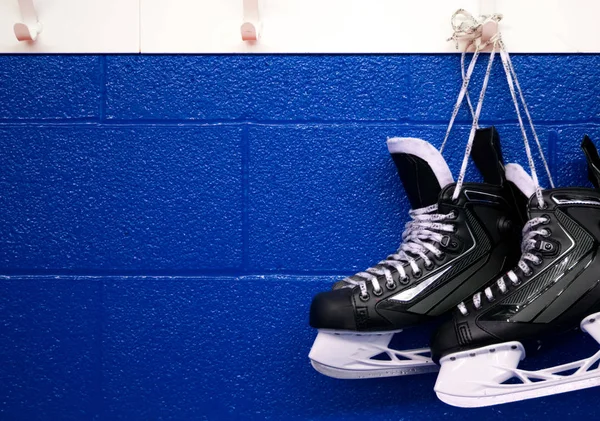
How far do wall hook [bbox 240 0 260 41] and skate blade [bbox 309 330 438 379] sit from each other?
0.60 metres

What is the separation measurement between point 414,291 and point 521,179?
0.28m

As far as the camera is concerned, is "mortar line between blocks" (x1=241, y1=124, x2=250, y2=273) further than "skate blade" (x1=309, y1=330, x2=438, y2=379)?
Yes

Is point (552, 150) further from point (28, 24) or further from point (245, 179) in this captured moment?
point (28, 24)

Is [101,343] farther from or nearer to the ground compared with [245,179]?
nearer to the ground

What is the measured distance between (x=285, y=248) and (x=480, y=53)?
0.58 meters

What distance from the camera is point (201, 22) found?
3.87 ft

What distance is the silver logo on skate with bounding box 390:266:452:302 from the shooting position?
3.32ft

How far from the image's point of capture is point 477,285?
103cm

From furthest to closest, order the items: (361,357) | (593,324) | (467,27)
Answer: (467,27) → (361,357) → (593,324)

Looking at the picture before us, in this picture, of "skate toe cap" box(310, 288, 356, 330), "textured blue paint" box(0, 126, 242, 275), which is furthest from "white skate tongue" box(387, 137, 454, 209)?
"textured blue paint" box(0, 126, 242, 275)

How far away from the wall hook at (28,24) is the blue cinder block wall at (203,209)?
0.07 m

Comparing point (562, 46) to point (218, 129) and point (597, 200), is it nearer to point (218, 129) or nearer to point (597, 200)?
point (597, 200)

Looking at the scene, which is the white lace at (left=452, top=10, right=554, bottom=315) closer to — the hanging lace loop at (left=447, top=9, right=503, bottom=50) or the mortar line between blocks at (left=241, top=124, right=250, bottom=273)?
the hanging lace loop at (left=447, top=9, right=503, bottom=50)

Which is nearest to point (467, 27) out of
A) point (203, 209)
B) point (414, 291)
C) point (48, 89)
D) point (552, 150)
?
point (552, 150)
